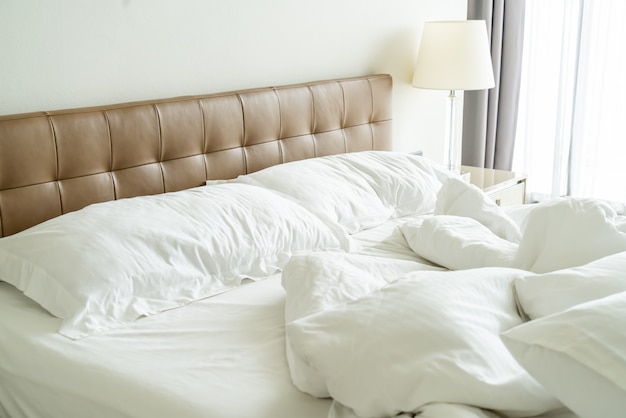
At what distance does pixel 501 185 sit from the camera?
3.37 m

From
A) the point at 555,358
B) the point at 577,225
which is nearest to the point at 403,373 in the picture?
the point at 555,358

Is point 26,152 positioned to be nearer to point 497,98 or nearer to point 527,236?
point 527,236

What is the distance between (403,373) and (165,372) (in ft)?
1.72

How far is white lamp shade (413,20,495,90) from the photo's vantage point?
10.6 feet

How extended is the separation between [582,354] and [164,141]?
1548 mm

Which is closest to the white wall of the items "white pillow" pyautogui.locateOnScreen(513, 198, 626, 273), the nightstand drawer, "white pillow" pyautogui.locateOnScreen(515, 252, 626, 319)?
the nightstand drawer

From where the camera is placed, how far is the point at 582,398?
1.12 meters

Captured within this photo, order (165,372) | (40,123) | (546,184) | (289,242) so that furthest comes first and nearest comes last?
(546,184)
(289,242)
(40,123)
(165,372)

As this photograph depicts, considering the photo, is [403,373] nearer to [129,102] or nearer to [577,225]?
[577,225]

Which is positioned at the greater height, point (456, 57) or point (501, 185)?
point (456, 57)

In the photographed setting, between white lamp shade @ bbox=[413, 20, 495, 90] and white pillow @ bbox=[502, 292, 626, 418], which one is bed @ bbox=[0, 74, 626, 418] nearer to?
white pillow @ bbox=[502, 292, 626, 418]

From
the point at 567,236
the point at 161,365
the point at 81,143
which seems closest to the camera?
the point at 161,365

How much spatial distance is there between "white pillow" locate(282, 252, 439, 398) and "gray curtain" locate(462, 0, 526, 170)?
2699mm

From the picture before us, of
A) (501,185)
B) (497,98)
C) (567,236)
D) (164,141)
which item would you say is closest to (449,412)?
(567,236)
